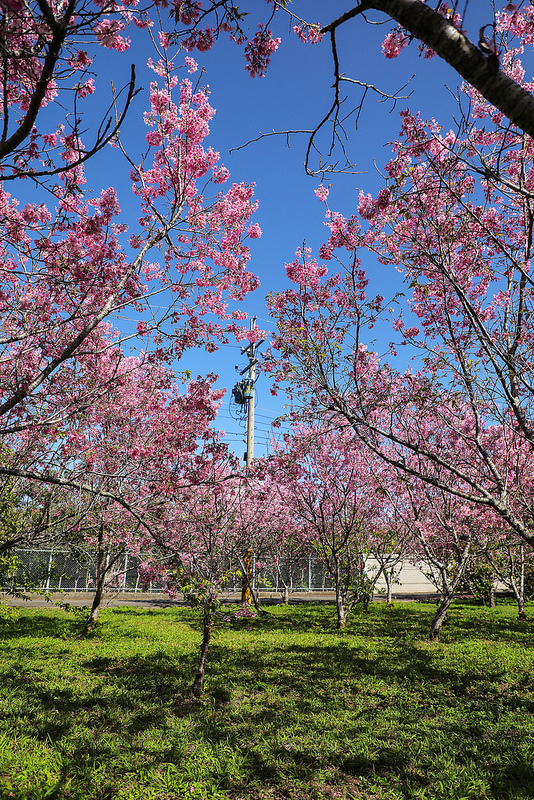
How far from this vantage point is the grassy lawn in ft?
14.0

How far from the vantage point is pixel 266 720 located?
5.80 m

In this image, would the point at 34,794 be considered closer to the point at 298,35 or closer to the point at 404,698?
the point at 404,698

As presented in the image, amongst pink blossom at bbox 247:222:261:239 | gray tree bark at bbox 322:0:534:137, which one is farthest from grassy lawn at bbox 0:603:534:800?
pink blossom at bbox 247:222:261:239

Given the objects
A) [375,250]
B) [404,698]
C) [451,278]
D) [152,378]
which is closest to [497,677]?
[404,698]

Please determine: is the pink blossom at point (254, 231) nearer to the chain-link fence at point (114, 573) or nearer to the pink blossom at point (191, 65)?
the pink blossom at point (191, 65)

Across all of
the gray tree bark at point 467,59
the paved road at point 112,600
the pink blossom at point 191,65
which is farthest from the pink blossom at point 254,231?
the paved road at point 112,600

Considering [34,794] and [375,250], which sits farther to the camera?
[375,250]

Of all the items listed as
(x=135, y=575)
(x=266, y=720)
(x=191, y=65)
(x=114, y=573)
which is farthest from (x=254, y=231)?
(x=135, y=575)

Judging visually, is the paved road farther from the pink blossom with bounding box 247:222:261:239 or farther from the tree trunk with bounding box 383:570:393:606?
the pink blossom with bounding box 247:222:261:239

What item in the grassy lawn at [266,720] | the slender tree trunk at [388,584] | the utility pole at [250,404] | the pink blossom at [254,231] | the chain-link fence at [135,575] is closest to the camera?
the grassy lawn at [266,720]

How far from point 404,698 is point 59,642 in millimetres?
7753

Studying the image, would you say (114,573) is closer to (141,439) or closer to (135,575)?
(141,439)

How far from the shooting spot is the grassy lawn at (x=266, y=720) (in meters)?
4.25

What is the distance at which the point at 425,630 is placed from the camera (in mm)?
12836
